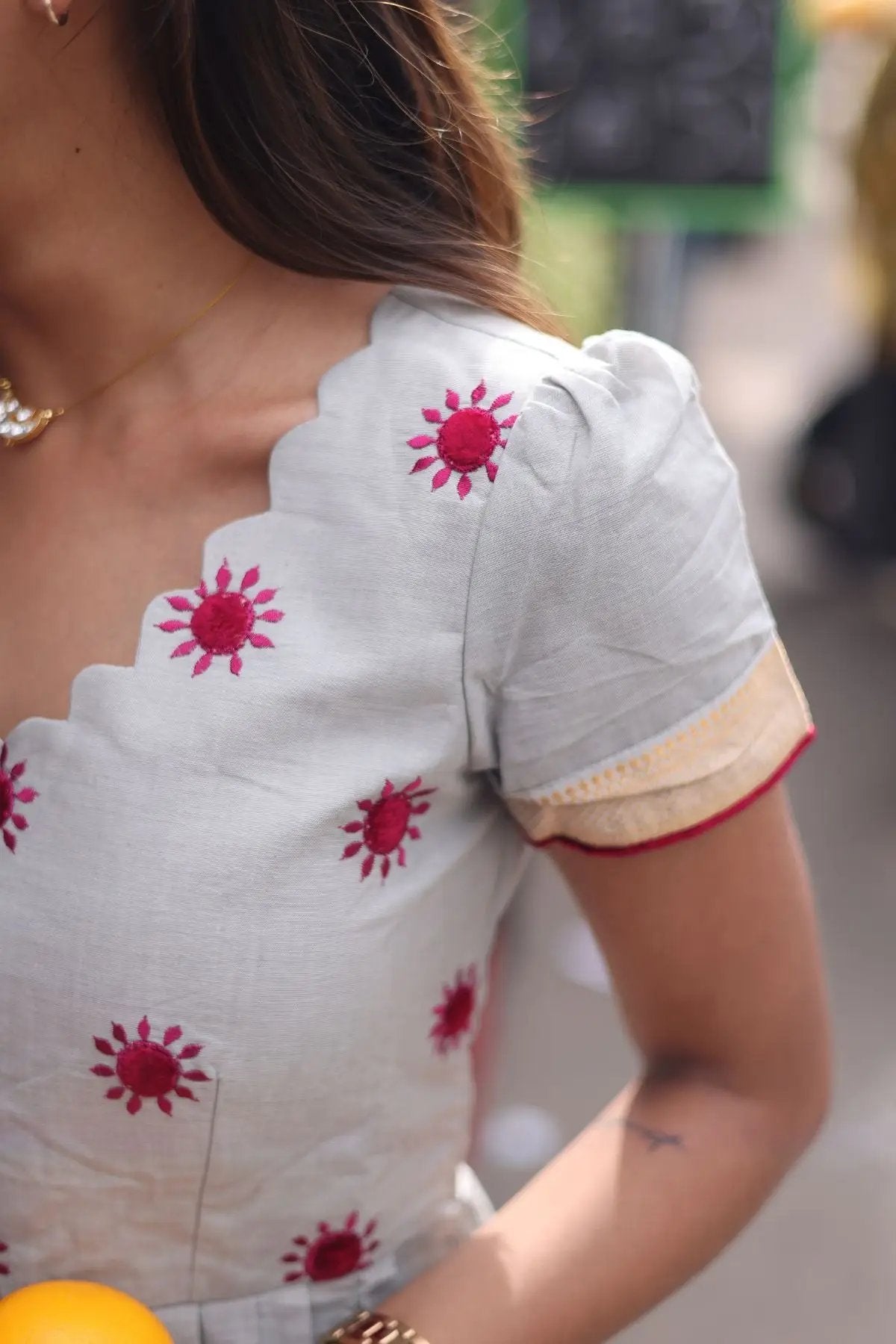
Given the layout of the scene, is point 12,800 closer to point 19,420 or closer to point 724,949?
point 19,420

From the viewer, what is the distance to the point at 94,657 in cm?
88

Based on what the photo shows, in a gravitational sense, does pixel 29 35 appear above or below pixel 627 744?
above

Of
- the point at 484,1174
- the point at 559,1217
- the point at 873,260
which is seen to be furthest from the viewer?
the point at 873,260

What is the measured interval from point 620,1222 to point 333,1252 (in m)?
0.18

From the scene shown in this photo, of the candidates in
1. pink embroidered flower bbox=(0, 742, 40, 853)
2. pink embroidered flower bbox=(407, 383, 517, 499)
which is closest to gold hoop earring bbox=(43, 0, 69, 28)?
pink embroidered flower bbox=(407, 383, 517, 499)

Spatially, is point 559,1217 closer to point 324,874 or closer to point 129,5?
point 324,874

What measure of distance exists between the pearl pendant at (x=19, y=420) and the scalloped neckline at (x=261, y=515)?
6.5 inches

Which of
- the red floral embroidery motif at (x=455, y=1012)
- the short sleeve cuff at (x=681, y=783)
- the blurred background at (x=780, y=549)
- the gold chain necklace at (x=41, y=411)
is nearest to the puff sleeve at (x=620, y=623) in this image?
the short sleeve cuff at (x=681, y=783)

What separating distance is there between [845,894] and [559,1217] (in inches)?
99.7

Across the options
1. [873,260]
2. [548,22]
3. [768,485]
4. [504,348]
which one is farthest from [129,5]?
[768,485]

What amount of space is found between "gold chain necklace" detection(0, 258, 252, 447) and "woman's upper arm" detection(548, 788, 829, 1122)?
0.38 meters

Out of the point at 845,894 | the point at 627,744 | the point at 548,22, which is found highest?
the point at 627,744

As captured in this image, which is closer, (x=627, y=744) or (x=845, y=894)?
(x=627, y=744)

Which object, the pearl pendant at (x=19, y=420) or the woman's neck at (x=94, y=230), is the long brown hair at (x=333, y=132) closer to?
the woman's neck at (x=94, y=230)
